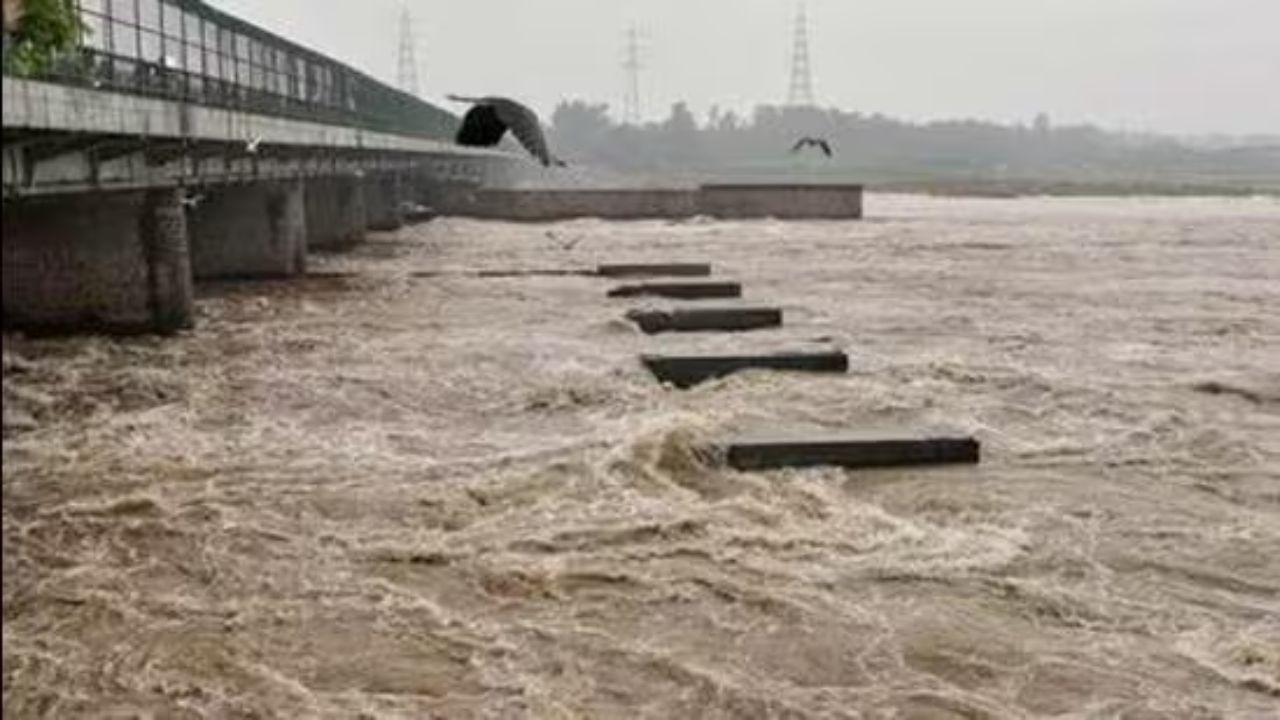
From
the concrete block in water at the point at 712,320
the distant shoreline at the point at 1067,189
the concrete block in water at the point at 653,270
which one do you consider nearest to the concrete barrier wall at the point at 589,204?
the concrete block in water at the point at 653,270

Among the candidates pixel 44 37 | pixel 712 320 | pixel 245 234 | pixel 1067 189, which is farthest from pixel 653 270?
pixel 1067 189

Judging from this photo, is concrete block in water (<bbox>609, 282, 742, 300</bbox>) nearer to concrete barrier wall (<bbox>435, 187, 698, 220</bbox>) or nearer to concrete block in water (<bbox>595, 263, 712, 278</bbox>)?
concrete block in water (<bbox>595, 263, 712, 278</bbox>)

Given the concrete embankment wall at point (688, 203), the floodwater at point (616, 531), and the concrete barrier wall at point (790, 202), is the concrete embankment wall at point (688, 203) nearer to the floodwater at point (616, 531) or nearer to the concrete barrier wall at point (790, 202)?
the concrete barrier wall at point (790, 202)

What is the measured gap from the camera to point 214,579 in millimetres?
12641

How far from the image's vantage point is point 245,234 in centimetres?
4225

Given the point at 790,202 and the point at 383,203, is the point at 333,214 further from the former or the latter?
the point at 790,202

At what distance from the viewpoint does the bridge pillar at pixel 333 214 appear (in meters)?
57.5

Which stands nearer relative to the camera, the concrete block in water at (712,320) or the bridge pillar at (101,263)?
the bridge pillar at (101,263)

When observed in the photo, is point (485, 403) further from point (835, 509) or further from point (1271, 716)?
point (1271, 716)

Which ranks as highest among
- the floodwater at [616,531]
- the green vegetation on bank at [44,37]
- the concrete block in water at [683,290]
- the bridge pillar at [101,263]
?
the green vegetation on bank at [44,37]

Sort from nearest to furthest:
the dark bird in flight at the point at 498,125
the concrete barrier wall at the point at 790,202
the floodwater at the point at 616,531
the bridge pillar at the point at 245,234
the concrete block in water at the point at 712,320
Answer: the floodwater at the point at 616,531, the dark bird in flight at the point at 498,125, the concrete block in water at the point at 712,320, the bridge pillar at the point at 245,234, the concrete barrier wall at the point at 790,202

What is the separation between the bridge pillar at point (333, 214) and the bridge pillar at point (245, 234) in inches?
525

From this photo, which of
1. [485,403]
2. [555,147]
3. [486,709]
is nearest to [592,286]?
[485,403]

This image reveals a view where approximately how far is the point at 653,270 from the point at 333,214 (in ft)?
68.5
